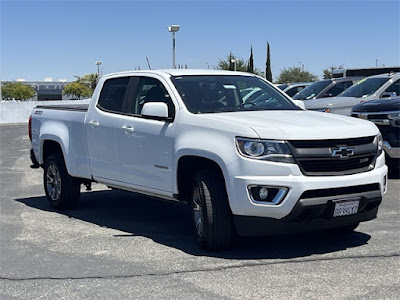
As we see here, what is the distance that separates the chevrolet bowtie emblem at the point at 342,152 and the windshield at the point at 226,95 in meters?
1.35

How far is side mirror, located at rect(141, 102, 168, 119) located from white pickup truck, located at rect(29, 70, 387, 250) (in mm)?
11

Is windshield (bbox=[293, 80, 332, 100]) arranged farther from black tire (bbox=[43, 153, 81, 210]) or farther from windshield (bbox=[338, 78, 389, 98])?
black tire (bbox=[43, 153, 81, 210])

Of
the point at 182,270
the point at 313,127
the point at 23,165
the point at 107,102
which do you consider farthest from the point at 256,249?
Result: the point at 23,165

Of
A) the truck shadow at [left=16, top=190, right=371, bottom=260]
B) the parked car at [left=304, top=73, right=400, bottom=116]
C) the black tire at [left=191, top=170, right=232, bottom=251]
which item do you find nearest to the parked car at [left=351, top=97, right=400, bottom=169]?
the parked car at [left=304, top=73, right=400, bottom=116]

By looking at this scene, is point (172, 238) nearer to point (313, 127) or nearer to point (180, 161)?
point (180, 161)

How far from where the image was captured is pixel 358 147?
19.6 ft

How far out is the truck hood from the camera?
18.7 feet

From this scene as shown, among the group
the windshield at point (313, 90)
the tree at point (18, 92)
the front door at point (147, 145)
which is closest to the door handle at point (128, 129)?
the front door at point (147, 145)

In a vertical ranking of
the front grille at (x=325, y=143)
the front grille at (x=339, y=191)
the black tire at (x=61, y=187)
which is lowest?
the black tire at (x=61, y=187)

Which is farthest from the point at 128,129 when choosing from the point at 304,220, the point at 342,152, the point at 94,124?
the point at 342,152

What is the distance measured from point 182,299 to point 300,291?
Answer: 94cm

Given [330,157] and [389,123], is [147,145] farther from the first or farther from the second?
[389,123]

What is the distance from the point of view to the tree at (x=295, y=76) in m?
74.9

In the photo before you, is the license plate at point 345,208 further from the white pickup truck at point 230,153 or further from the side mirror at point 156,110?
the side mirror at point 156,110
